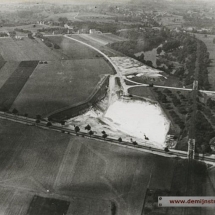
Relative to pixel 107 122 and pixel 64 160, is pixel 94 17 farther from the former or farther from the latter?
pixel 64 160

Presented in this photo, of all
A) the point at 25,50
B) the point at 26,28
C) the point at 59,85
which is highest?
the point at 26,28

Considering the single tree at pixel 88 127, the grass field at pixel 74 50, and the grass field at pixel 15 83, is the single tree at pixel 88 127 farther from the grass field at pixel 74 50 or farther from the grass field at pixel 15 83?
the grass field at pixel 74 50

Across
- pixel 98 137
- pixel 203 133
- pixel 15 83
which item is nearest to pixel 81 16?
pixel 15 83

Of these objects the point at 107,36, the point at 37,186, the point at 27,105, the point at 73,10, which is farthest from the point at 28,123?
the point at 73,10

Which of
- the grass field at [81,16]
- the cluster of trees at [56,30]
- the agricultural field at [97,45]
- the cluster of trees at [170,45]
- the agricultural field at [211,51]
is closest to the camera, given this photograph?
the agricultural field at [211,51]

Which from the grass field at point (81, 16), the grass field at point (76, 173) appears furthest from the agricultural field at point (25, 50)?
the grass field at point (76, 173)

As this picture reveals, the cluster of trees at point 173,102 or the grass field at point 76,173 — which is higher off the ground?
the cluster of trees at point 173,102
